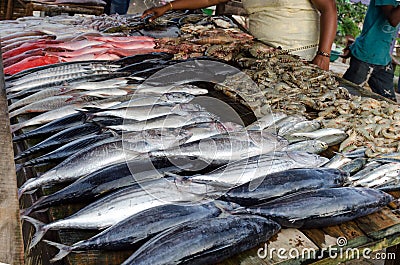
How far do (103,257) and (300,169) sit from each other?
1.05 metres

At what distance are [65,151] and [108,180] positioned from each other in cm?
41

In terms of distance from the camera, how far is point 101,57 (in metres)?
4.10

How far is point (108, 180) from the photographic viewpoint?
6.70ft

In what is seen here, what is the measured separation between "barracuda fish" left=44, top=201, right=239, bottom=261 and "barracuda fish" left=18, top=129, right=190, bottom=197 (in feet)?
1.48

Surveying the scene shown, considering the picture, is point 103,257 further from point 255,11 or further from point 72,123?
point 255,11

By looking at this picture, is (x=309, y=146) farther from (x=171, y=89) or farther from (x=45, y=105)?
(x=45, y=105)

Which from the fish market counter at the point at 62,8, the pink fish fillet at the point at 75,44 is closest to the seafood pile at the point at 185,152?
the pink fish fillet at the point at 75,44

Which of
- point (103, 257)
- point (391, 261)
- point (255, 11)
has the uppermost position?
point (255, 11)

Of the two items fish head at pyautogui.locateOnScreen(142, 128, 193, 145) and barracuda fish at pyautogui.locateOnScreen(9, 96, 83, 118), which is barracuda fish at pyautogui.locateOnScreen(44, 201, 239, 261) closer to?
fish head at pyautogui.locateOnScreen(142, 128, 193, 145)

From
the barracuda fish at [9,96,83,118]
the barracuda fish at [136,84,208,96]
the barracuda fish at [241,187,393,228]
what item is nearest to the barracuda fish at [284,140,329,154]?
the barracuda fish at [241,187,393,228]

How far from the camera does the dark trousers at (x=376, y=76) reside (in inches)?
222

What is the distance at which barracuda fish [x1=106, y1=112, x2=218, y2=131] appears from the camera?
2523mm

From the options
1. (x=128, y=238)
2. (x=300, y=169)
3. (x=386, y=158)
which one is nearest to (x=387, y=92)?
(x=386, y=158)

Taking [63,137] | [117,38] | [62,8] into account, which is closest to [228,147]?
[63,137]
